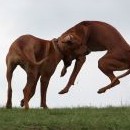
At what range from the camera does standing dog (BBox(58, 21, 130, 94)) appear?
13.1m

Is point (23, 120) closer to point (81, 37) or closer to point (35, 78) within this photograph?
point (35, 78)

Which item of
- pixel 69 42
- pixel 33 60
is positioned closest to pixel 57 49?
pixel 69 42

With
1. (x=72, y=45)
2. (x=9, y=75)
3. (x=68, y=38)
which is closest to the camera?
(x=9, y=75)

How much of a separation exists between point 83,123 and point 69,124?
0.95ft

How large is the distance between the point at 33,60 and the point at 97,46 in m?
1.93

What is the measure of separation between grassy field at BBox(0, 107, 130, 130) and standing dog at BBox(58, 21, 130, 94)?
4.74 feet

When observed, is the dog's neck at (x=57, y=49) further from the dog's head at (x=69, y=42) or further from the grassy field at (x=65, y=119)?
the grassy field at (x=65, y=119)

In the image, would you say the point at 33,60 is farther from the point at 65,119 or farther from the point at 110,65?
the point at 65,119

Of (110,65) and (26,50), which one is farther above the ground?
(26,50)

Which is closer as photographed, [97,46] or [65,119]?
[65,119]

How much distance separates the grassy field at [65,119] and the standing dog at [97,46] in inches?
56.9

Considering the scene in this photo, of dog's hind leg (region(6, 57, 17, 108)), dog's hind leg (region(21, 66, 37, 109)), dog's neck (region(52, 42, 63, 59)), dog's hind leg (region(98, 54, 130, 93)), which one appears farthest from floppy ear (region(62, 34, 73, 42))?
dog's hind leg (region(6, 57, 17, 108))

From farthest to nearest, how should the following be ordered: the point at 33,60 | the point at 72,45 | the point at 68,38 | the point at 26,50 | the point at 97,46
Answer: the point at 97,46
the point at 72,45
the point at 68,38
the point at 26,50
the point at 33,60

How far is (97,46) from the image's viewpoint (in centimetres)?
1364
